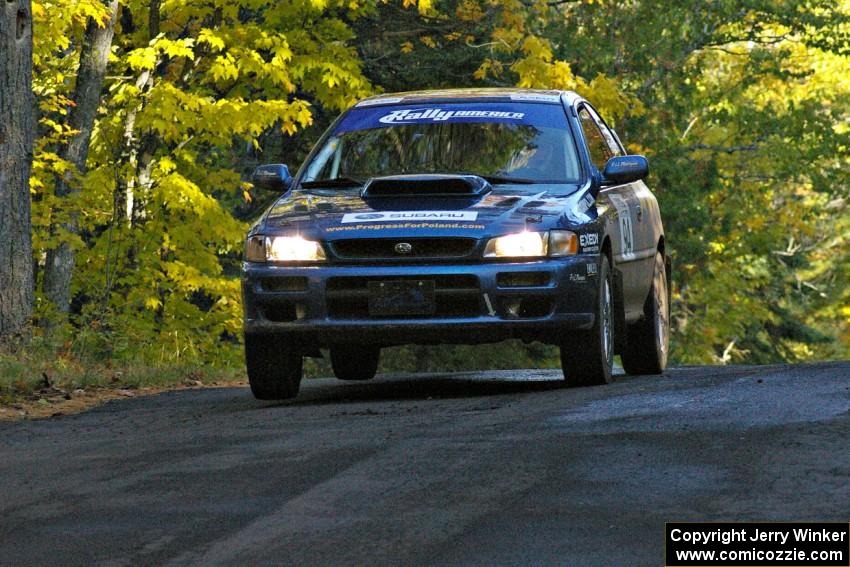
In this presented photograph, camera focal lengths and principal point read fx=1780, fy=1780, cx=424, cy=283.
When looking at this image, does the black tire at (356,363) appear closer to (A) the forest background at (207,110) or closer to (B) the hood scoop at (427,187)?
(A) the forest background at (207,110)

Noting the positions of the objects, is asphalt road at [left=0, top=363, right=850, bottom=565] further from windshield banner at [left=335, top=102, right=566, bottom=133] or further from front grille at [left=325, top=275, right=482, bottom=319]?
windshield banner at [left=335, top=102, right=566, bottom=133]

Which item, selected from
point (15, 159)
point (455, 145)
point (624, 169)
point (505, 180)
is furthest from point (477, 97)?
point (15, 159)

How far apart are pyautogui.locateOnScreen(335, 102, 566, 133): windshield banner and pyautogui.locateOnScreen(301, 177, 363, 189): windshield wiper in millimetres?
584

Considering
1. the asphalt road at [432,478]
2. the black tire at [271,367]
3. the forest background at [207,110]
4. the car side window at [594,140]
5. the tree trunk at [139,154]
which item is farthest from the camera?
the tree trunk at [139,154]

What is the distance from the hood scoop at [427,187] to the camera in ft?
34.4

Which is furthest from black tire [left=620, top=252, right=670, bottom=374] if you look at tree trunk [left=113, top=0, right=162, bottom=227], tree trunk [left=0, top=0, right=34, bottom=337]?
tree trunk [left=113, top=0, right=162, bottom=227]

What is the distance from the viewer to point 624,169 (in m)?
11.0

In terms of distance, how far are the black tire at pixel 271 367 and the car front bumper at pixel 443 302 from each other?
10.6 inches

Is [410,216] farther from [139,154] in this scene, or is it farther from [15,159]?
[139,154]

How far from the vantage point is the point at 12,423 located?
1022 cm

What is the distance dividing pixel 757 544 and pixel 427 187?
538cm

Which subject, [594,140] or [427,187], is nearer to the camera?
[427,187]

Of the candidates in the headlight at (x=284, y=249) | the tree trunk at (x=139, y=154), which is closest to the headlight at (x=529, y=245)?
the headlight at (x=284, y=249)

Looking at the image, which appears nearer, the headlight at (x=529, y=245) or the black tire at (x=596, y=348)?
the headlight at (x=529, y=245)
